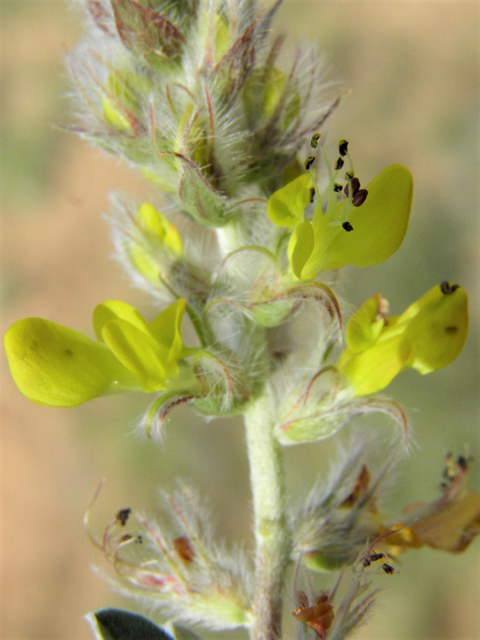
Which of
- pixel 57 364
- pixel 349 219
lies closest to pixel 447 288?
pixel 349 219

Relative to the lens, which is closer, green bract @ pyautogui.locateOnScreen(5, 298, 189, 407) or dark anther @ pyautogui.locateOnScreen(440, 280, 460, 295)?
green bract @ pyautogui.locateOnScreen(5, 298, 189, 407)

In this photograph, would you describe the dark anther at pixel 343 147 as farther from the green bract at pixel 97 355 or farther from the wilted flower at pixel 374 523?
the wilted flower at pixel 374 523

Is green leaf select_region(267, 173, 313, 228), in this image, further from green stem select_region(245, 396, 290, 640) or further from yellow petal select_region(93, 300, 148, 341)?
green stem select_region(245, 396, 290, 640)

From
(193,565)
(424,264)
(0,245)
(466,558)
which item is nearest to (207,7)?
(193,565)

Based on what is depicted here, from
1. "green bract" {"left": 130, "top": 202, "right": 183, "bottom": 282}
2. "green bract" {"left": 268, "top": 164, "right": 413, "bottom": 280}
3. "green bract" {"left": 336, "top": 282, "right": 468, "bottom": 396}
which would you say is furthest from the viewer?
"green bract" {"left": 130, "top": 202, "right": 183, "bottom": 282}


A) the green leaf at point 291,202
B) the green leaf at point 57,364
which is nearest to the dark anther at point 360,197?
the green leaf at point 291,202

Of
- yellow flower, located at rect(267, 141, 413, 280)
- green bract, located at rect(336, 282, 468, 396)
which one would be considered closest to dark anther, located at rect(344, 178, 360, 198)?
yellow flower, located at rect(267, 141, 413, 280)

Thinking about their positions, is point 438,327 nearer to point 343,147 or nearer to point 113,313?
point 343,147
